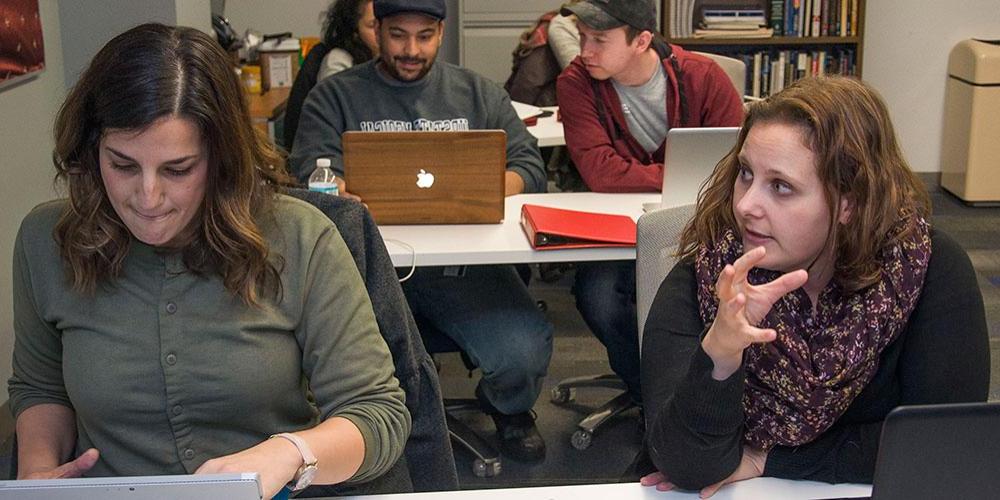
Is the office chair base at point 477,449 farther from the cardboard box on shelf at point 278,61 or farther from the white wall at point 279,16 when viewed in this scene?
the white wall at point 279,16

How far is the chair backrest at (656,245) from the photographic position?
1.86 metres

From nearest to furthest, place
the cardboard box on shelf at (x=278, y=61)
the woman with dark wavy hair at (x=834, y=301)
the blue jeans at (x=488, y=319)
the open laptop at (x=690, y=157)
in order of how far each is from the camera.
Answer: the woman with dark wavy hair at (x=834, y=301), the open laptop at (x=690, y=157), the blue jeans at (x=488, y=319), the cardboard box on shelf at (x=278, y=61)

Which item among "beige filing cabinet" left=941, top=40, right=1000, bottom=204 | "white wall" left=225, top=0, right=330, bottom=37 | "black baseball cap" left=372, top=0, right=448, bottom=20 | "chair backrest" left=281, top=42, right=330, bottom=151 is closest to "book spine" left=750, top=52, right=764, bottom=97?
"beige filing cabinet" left=941, top=40, right=1000, bottom=204

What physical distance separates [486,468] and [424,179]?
800mm

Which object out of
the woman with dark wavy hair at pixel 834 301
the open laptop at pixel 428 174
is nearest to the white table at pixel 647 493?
the woman with dark wavy hair at pixel 834 301

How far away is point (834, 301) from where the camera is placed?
1.58m

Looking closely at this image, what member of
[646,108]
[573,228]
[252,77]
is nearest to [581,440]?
[573,228]

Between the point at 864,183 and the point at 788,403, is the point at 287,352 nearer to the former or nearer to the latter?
the point at 788,403

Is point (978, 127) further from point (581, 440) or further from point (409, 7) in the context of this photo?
point (409, 7)

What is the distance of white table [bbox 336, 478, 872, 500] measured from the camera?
1.42 meters

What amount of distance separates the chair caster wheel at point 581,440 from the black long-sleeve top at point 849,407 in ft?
5.19

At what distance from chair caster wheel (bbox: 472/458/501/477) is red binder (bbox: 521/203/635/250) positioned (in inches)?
25.9

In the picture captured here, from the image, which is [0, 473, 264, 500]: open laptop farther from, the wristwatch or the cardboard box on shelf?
the cardboard box on shelf

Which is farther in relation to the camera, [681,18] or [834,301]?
[681,18]
